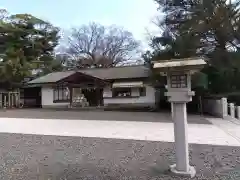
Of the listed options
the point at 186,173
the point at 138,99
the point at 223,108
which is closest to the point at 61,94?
the point at 138,99

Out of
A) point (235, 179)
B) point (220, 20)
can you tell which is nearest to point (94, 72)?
point (220, 20)

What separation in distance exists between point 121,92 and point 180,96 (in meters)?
18.2

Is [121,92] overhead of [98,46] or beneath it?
beneath

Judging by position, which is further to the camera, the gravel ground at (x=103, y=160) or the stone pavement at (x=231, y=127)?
the stone pavement at (x=231, y=127)

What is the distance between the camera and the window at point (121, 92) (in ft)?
73.6

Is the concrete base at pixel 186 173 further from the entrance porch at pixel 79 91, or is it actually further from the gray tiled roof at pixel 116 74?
the entrance porch at pixel 79 91

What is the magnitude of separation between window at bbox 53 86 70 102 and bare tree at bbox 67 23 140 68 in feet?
41.7

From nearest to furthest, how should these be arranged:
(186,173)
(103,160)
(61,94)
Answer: (186,173)
(103,160)
(61,94)

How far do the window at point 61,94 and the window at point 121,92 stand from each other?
4.79m

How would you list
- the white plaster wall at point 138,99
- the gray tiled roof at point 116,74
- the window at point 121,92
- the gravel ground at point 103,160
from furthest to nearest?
the gray tiled roof at point 116,74 < the window at point 121,92 < the white plaster wall at point 138,99 < the gravel ground at point 103,160

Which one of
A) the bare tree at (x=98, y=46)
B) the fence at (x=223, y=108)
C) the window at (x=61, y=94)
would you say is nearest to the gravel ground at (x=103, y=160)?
the fence at (x=223, y=108)

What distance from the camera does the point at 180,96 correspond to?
15.1ft

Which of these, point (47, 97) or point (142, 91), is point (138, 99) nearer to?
point (142, 91)

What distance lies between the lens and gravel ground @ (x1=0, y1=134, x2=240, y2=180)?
458 cm
